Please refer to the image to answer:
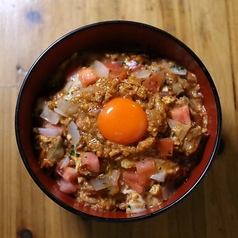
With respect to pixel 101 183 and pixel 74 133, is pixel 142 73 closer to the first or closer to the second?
pixel 74 133

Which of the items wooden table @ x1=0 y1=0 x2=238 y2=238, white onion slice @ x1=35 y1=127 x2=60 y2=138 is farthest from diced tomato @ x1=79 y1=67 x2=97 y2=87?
wooden table @ x1=0 y1=0 x2=238 y2=238

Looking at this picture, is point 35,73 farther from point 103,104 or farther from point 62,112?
point 103,104

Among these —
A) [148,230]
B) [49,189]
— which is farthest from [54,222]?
[148,230]

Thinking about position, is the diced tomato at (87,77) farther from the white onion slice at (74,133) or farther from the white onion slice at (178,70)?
the white onion slice at (178,70)

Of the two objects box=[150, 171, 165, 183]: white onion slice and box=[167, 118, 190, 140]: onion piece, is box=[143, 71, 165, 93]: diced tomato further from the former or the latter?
box=[150, 171, 165, 183]: white onion slice

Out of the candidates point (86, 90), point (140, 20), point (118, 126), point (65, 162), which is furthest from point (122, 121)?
point (140, 20)
